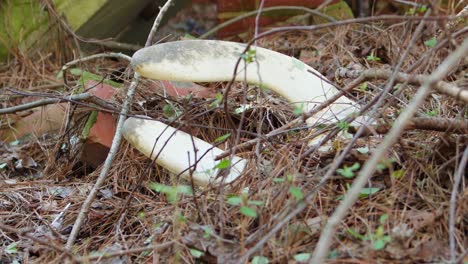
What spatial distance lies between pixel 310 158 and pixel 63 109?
1.58 meters

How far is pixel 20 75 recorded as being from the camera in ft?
12.7

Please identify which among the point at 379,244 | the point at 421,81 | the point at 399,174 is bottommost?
the point at 379,244

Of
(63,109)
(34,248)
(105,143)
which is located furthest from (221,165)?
(63,109)

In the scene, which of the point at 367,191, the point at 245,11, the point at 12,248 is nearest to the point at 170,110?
the point at 12,248

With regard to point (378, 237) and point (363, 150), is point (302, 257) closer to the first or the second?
point (378, 237)

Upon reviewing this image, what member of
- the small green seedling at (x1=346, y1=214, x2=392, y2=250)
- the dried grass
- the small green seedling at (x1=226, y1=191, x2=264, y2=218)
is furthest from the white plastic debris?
the small green seedling at (x1=346, y1=214, x2=392, y2=250)

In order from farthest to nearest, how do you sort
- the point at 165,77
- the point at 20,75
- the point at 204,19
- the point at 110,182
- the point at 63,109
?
the point at 204,19, the point at 20,75, the point at 63,109, the point at 110,182, the point at 165,77

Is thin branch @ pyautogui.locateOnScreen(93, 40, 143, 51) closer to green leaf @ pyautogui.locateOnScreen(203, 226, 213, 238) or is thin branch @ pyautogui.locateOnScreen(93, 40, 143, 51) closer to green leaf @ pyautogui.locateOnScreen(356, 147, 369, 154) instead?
green leaf @ pyautogui.locateOnScreen(356, 147, 369, 154)

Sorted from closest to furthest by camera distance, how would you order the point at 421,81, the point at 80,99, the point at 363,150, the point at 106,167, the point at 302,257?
the point at 302,257, the point at 421,81, the point at 363,150, the point at 106,167, the point at 80,99

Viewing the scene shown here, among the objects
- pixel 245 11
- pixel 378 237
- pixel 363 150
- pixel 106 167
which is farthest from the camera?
pixel 245 11

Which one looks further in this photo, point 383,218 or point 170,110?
point 170,110

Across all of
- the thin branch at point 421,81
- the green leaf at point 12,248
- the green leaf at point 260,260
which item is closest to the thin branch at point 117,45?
the green leaf at point 12,248

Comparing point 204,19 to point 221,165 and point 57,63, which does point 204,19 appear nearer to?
point 57,63

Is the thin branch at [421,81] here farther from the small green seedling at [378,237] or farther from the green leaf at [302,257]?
the green leaf at [302,257]
